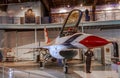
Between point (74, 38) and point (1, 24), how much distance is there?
44.0 ft

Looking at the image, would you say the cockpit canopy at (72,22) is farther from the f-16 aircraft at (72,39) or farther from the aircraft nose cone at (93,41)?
the aircraft nose cone at (93,41)

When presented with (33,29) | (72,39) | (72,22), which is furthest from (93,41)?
(33,29)

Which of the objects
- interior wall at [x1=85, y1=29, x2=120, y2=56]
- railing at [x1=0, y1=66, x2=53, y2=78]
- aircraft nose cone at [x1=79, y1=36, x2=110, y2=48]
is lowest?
railing at [x1=0, y1=66, x2=53, y2=78]

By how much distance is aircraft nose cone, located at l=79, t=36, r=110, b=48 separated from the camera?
8.73 meters

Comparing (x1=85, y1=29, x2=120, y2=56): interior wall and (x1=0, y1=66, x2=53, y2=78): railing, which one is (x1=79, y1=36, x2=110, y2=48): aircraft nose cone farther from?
(x1=85, y1=29, x2=120, y2=56): interior wall

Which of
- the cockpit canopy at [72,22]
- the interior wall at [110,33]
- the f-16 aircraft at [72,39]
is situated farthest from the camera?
the interior wall at [110,33]

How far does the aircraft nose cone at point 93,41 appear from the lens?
8727mm

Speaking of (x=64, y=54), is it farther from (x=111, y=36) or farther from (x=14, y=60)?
(x=14, y=60)

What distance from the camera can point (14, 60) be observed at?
77.6 ft

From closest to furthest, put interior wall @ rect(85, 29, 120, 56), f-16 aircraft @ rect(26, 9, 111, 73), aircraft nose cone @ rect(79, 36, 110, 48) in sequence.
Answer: aircraft nose cone @ rect(79, 36, 110, 48)
f-16 aircraft @ rect(26, 9, 111, 73)
interior wall @ rect(85, 29, 120, 56)

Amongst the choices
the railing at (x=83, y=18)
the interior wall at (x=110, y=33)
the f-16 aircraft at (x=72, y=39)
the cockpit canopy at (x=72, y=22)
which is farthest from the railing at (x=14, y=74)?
the interior wall at (x=110, y=33)

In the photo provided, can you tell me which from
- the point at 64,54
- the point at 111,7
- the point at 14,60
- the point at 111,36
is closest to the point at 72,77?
the point at 64,54

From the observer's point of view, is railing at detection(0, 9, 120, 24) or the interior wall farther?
railing at detection(0, 9, 120, 24)

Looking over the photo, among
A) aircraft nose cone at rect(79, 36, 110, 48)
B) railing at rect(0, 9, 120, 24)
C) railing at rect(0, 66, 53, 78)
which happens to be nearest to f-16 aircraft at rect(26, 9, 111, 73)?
aircraft nose cone at rect(79, 36, 110, 48)
